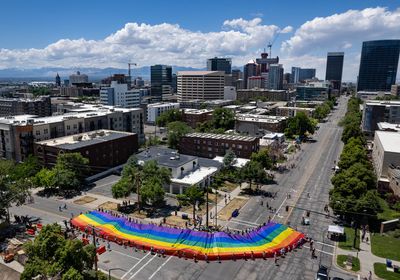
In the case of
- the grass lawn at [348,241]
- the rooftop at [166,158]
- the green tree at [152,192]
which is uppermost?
the rooftop at [166,158]

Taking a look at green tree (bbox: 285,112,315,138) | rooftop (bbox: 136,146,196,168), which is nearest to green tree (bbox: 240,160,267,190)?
rooftop (bbox: 136,146,196,168)

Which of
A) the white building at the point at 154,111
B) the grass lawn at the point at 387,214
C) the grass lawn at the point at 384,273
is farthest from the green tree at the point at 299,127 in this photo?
the grass lawn at the point at 384,273

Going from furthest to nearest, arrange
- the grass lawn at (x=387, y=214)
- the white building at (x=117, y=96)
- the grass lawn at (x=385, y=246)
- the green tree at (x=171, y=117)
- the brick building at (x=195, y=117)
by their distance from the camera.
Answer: the white building at (x=117, y=96) < the brick building at (x=195, y=117) < the green tree at (x=171, y=117) < the grass lawn at (x=387, y=214) < the grass lawn at (x=385, y=246)

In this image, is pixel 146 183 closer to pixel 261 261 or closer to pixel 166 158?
pixel 166 158

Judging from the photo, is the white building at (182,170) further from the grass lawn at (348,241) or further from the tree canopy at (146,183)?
the grass lawn at (348,241)

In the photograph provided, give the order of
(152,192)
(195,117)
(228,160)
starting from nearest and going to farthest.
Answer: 1. (152,192)
2. (228,160)
3. (195,117)

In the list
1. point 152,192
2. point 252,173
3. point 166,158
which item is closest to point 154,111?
point 166,158

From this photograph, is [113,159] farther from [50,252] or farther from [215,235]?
[50,252]
